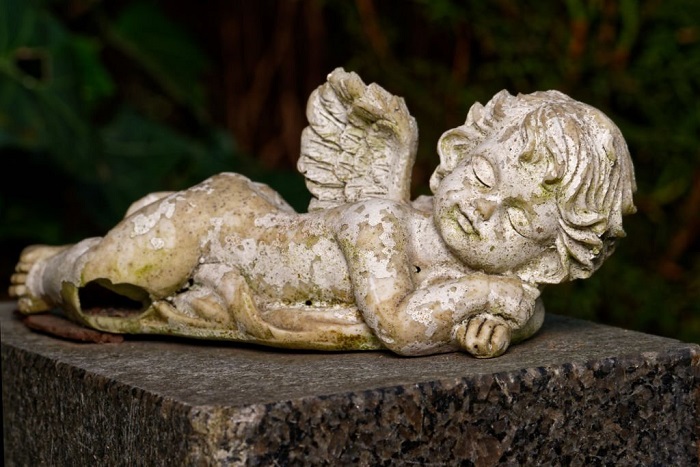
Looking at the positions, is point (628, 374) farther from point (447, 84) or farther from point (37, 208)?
point (37, 208)

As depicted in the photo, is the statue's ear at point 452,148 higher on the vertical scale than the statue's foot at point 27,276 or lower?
higher

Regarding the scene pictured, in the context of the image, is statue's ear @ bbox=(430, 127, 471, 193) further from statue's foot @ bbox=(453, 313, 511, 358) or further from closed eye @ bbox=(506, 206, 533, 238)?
statue's foot @ bbox=(453, 313, 511, 358)

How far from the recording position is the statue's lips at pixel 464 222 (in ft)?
7.36

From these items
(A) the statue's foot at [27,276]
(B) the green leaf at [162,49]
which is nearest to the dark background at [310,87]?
(B) the green leaf at [162,49]

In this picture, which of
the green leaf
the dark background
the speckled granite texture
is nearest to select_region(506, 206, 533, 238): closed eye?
the speckled granite texture

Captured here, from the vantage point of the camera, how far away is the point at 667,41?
3.83 metres

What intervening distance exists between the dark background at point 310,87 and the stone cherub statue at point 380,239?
1.42m

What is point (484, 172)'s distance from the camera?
7.34 feet

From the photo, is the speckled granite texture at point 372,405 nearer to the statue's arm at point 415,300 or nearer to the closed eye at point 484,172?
the statue's arm at point 415,300

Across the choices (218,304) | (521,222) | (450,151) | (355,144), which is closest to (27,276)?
(218,304)

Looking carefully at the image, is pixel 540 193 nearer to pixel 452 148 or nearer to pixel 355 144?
pixel 452 148

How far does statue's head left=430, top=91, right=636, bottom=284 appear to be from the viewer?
7.18 ft

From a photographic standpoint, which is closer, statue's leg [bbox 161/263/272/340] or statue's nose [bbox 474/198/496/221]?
statue's nose [bbox 474/198/496/221]

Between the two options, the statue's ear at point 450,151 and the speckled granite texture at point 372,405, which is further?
the statue's ear at point 450,151
